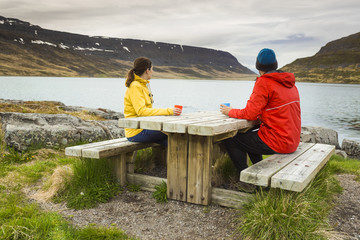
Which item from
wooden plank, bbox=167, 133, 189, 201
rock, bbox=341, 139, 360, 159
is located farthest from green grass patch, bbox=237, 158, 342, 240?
rock, bbox=341, 139, 360, 159

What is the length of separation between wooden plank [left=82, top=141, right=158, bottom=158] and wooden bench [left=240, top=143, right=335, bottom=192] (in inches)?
73.1

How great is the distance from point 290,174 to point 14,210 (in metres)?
2.97

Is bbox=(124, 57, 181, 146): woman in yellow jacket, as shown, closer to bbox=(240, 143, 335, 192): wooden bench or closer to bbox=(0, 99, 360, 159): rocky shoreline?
bbox=(240, 143, 335, 192): wooden bench

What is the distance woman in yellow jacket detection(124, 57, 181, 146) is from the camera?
4.39 metres

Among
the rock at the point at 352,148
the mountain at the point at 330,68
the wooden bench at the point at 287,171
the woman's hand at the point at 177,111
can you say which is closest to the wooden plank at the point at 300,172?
the wooden bench at the point at 287,171

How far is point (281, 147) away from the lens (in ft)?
13.2

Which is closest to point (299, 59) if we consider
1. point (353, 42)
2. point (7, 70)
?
point (353, 42)

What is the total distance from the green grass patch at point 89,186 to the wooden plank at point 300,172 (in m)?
2.26

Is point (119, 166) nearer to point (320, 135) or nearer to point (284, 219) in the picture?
point (284, 219)

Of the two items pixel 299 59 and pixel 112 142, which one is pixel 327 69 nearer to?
pixel 299 59

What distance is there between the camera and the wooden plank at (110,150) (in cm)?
417

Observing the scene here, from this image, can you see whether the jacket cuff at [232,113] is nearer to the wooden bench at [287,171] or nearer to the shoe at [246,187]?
the wooden bench at [287,171]

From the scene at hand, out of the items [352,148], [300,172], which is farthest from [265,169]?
[352,148]

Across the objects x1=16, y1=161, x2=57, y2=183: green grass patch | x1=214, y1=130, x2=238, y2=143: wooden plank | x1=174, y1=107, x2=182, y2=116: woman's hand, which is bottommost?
x1=16, y1=161, x2=57, y2=183: green grass patch
